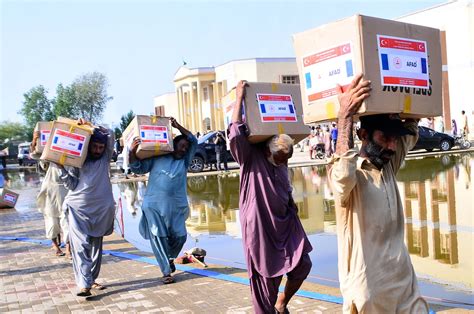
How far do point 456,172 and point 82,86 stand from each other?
45.1 meters

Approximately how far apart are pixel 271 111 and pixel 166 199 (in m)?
2.39

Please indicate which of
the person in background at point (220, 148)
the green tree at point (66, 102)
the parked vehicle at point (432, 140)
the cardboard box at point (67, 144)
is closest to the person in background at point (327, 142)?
the parked vehicle at point (432, 140)

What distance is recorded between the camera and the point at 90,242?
19.9ft

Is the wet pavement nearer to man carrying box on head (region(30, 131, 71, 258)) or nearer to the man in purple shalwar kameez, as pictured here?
man carrying box on head (region(30, 131, 71, 258))

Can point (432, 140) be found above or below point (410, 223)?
above

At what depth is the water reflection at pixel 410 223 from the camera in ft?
19.8

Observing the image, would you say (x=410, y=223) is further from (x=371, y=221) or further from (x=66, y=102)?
(x=66, y=102)

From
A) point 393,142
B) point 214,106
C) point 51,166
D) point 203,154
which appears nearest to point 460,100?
point 203,154

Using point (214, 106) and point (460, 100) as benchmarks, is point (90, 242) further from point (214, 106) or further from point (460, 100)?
point (214, 106)

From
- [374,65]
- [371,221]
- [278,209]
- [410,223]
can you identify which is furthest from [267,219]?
[410,223]

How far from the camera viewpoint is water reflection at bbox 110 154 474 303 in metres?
6.03

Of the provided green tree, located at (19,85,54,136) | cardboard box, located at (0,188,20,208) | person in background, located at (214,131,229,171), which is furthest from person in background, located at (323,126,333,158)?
green tree, located at (19,85,54,136)

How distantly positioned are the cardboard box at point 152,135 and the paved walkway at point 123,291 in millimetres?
1542

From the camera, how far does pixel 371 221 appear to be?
9.39 ft
